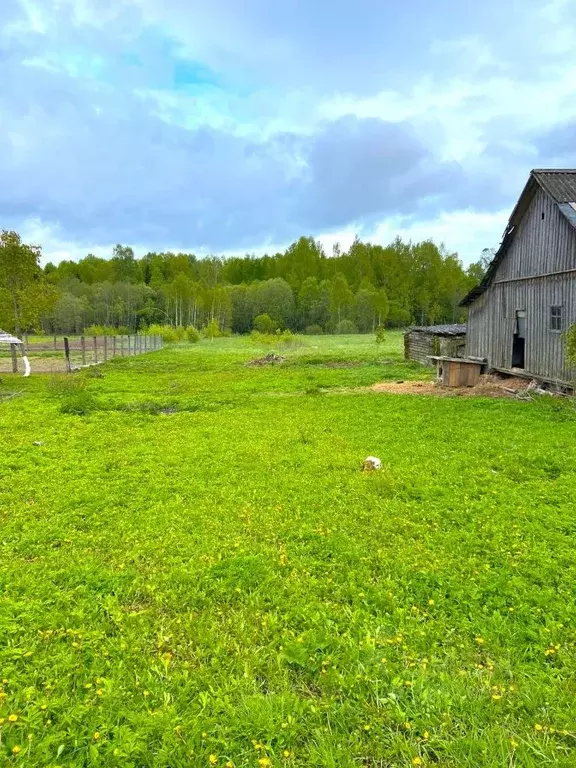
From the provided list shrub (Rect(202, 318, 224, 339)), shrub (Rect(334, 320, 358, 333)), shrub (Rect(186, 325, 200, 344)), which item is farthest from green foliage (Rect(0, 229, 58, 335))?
shrub (Rect(334, 320, 358, 333))

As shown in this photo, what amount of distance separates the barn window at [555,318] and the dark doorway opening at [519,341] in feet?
4.99

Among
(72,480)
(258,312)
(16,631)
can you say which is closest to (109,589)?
(16,631)

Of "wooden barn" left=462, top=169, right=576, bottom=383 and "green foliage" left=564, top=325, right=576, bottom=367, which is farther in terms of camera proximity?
"wooden barn" left=462, top=169, right=576, bottom=383

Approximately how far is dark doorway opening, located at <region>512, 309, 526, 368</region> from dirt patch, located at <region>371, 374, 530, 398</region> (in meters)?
0.61

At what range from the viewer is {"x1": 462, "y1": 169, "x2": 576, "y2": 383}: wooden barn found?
42.1 ft

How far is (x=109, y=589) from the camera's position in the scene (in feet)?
13.1

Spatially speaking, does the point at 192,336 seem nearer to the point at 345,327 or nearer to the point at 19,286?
the point at 345,327

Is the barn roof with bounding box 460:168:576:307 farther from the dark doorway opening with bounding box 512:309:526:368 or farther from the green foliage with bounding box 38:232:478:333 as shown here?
the green foliage with bounding box 38:232:478:333

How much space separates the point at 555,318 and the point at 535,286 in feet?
4.68

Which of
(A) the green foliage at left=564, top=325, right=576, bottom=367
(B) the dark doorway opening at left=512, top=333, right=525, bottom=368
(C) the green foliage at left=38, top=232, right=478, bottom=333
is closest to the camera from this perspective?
(A) the green foliage at left=564, top=325, right=576, bottom=367

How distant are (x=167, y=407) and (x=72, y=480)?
6019 millimetres

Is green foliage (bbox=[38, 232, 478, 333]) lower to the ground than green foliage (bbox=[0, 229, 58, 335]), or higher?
higher

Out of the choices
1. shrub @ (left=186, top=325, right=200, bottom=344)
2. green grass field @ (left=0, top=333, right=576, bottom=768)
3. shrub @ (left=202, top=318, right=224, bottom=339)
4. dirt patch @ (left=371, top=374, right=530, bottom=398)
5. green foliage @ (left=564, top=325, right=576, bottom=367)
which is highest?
shrub @ (left=202, top=318, right=224, bottom=339)

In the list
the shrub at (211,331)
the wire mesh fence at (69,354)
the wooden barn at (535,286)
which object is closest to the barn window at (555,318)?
the wooden barn at (535,286)
